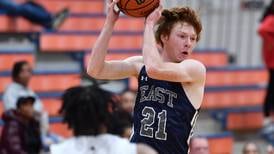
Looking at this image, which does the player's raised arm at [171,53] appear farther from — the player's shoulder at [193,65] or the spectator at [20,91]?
the spectator at [20,91]

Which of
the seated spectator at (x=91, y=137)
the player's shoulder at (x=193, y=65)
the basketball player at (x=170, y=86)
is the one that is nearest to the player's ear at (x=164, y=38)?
the basketball player at (x=170, y=86)

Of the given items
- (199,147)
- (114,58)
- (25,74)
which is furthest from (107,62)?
(114,58)

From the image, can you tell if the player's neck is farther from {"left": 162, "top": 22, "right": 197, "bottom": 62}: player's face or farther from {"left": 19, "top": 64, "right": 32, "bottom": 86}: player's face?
{"left": 19, "top": 64, "right": 32, "bottom": 86}: player's face

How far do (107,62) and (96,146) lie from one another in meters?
0.96

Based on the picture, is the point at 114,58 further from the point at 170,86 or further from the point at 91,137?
the point at 91,137

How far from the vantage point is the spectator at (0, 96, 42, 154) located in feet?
20.8

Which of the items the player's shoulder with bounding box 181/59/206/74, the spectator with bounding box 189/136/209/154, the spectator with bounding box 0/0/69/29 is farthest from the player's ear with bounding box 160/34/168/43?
the spectator with bounding box 0/0/69/29

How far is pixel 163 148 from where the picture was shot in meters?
3.70

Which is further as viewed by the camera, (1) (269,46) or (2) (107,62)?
(1) (269,46)

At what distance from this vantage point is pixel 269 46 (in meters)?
7.88

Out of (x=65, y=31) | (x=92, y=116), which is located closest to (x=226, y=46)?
(x=65, y=31)

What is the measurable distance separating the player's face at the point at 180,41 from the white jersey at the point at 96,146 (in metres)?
0.85

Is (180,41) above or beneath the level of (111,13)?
beneath

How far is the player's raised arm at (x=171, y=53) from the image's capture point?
140 inches
